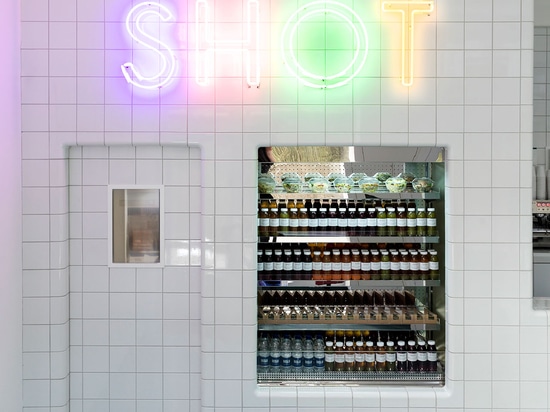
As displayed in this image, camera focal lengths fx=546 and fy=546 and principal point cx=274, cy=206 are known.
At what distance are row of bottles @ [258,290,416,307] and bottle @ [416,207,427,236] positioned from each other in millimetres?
476

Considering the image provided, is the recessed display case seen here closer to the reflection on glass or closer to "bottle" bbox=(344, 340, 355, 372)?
"bottle" bbox=(344, 340, 355, 372)

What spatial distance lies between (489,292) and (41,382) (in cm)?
290

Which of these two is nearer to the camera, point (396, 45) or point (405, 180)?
point (396, 45)

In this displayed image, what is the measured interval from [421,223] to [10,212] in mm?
2614

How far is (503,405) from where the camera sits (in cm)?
344

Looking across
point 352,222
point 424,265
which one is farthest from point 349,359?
point 352,222

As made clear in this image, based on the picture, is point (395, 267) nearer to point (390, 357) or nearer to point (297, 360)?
point (390, 357)

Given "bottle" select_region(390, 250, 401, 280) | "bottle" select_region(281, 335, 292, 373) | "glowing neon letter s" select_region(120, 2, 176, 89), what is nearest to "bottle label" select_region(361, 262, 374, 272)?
"bottle" select_region(390, 250, 401, 280)

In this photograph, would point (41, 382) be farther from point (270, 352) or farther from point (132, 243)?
point (270, 352)

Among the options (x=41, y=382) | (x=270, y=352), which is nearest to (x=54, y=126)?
(x=41, y=382)

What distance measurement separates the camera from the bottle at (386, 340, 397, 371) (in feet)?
11.9

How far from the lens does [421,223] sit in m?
3.65

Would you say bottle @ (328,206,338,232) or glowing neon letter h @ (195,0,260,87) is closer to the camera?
glowing neon letter h @ (195,0,260,87)

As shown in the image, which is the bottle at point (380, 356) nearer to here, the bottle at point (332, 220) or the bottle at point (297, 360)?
the bottle at point (297, 360)
